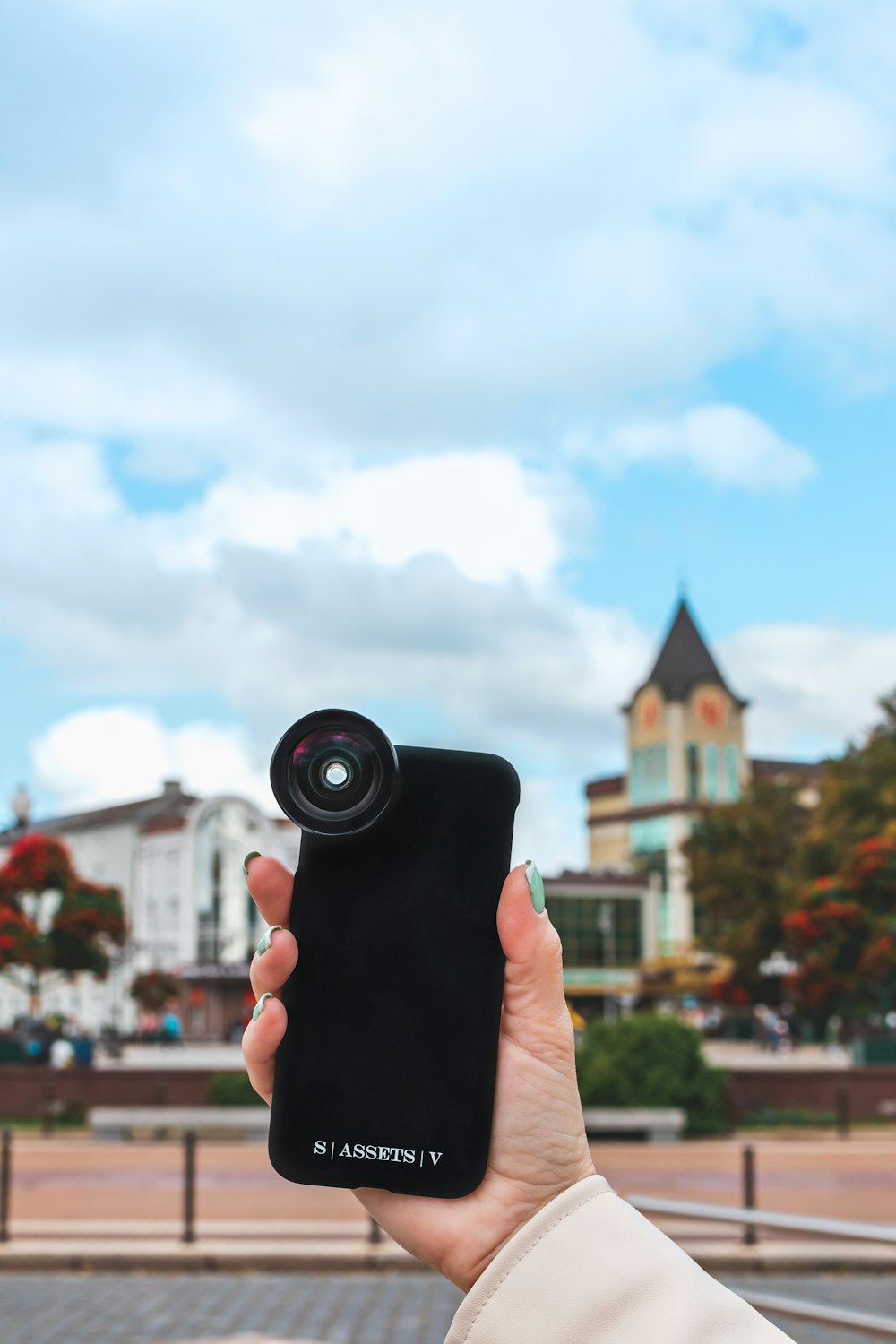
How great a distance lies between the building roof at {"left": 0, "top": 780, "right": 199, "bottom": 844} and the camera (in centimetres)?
9413

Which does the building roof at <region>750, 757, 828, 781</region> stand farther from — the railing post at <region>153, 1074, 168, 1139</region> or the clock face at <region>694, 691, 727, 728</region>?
the railing post at <region>153, 1074, 168, 1139</region>

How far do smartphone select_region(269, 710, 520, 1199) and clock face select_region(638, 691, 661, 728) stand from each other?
360 ft

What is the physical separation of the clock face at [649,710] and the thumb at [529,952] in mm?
109762

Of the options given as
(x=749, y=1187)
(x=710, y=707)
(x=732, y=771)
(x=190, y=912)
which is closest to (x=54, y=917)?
(x=749, y=1187)

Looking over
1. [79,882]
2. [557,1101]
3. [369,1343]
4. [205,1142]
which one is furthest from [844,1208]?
[79,882]

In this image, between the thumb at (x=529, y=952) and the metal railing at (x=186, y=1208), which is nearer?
the thumb at (x=529, y=952)

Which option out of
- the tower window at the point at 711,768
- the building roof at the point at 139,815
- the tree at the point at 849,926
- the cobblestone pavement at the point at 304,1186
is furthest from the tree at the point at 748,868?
the tower window at the point at 711,768

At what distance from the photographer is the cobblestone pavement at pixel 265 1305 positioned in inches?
384

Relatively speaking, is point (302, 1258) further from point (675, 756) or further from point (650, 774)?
point (650, 774)

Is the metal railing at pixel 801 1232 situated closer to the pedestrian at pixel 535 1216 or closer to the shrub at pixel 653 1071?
the pedestrian at pixel 535 1216

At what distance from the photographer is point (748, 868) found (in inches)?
2482

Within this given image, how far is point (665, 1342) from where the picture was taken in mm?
1724

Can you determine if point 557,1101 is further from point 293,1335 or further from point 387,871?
point 293,1335

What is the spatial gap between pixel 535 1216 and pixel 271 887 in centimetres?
48
